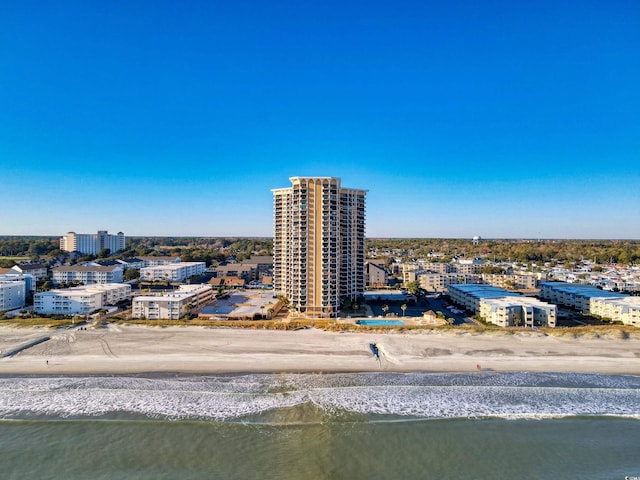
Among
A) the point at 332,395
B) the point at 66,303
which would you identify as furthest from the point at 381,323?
the point at 66,303

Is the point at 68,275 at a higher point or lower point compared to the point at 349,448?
higher

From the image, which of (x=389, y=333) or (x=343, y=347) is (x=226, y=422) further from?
(x=389, y=333)

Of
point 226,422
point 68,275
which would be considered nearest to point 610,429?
point 226,422

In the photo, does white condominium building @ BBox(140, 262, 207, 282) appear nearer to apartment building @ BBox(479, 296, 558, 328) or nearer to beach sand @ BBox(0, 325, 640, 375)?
beach sand @ BBox(0, 325, 640, 375)

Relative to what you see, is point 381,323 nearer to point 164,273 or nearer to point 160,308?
point 160,308

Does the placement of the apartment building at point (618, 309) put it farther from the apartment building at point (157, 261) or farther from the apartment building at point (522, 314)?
the apartment building at point (157, 261)

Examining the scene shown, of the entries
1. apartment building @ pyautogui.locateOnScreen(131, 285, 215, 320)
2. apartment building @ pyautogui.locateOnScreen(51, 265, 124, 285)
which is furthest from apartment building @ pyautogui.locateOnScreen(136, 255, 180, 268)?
apartment building @ pyautogui.locateOnScreen(131, 285, 215, 320)
